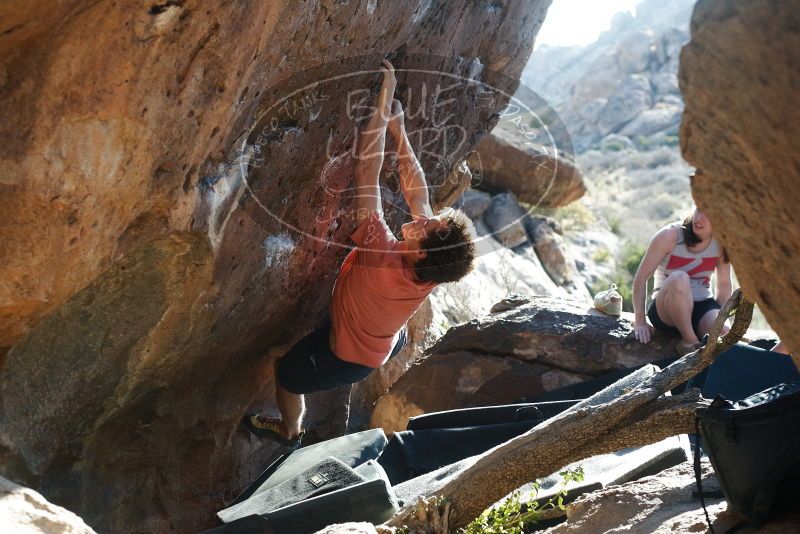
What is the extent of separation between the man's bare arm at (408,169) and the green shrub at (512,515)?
5.67ft

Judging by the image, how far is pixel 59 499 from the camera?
4.44 m

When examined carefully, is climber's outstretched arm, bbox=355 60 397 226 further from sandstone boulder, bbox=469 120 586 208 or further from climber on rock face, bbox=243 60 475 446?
sandstone boulder, bbox=469 120 586 208

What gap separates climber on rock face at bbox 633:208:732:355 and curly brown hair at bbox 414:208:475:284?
1.71 metres

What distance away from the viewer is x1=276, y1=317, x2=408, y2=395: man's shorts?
5.21 m

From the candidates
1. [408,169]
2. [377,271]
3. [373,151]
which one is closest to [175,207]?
[377,271]

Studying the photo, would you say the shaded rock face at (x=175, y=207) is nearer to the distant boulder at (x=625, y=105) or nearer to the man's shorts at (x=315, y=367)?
the man's shorts at (x=315, y=367)

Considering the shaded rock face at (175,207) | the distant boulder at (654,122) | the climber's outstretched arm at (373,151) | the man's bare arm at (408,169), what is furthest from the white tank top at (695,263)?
the distant boulder at (654,122)

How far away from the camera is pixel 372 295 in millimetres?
4922

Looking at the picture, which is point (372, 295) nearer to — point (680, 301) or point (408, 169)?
point (408, 169)

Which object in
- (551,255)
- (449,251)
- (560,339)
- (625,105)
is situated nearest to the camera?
(449,251)

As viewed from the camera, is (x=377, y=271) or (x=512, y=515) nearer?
(x=512, y=515)

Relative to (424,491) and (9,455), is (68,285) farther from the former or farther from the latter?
(424,491)

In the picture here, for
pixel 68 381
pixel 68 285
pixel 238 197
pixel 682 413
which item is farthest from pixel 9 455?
pixel 682 413

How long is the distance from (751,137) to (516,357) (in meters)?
4.24
